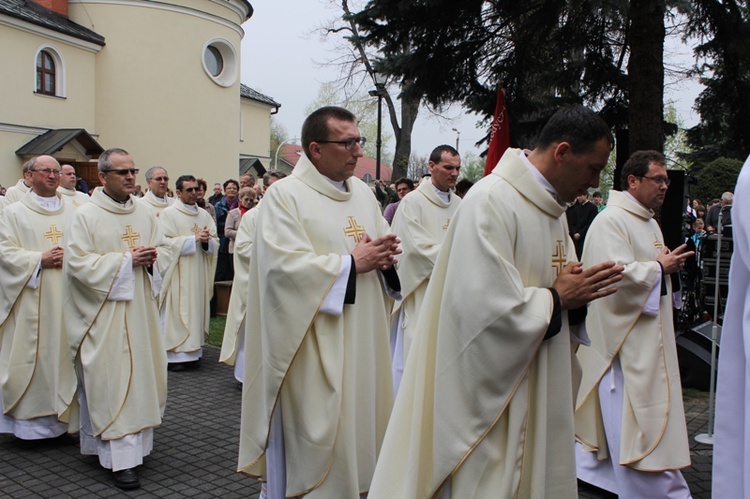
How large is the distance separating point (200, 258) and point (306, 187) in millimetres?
5661

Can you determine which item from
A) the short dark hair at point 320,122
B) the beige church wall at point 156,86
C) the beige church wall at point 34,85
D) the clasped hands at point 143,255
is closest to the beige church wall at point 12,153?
the beige church wall at point 34,85

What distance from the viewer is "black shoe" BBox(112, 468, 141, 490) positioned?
532 centimetres

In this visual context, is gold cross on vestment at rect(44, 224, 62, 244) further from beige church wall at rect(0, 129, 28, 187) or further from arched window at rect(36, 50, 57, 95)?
arched window at rect(36, 50, 57, 95)

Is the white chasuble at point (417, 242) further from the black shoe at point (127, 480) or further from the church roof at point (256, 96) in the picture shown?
the church roof at point (256, 96)

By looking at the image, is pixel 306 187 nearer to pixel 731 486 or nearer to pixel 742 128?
pixel 731 486

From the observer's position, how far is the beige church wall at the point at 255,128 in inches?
1551

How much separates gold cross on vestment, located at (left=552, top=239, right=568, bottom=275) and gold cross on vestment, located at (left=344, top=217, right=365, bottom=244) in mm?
1502

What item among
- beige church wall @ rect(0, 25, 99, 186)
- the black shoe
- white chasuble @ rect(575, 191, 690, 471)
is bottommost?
the black shoe

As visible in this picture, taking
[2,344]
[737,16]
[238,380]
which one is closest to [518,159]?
[2,344]

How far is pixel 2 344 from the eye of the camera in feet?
21.8

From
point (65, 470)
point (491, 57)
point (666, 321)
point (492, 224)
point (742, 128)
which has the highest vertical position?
point (491, 57)

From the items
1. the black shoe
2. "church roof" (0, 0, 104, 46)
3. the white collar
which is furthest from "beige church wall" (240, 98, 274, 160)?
the white collar

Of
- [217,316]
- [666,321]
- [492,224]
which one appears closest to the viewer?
[492,224]

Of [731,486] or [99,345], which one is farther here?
[99,345]
